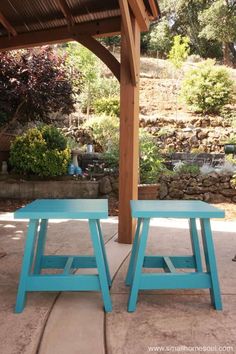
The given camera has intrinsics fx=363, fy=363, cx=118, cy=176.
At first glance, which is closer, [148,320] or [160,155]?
[148,320]

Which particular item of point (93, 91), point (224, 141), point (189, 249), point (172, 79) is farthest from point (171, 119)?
point (189, 249)

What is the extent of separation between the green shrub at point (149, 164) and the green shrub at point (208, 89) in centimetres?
476

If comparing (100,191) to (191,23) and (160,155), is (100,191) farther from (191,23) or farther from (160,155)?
(191,23)

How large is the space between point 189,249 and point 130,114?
1.42m

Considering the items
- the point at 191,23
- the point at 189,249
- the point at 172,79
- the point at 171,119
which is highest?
the point at 191,23

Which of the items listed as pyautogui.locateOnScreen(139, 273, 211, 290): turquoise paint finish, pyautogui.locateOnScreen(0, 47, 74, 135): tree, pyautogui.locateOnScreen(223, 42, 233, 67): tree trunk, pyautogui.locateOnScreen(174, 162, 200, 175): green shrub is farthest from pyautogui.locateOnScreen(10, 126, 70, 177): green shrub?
pyautogui.locateOnScreen(223, 42, 233, 67): tree trunk

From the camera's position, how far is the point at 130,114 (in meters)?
3.60

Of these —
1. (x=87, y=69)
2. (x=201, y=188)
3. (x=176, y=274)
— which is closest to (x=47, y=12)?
(x=176, y=274)

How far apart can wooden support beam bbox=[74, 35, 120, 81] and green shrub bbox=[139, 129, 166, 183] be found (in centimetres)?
334

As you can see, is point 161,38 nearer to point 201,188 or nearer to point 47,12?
point 201,188

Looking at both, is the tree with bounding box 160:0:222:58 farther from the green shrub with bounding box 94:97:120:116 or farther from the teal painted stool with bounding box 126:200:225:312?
the teal painted stool with bounding box 126:200:225:312

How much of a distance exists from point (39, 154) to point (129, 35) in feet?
12.7

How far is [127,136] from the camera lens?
3.61 m

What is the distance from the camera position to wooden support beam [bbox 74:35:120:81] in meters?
3.74
